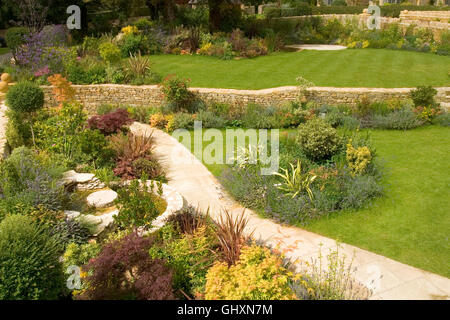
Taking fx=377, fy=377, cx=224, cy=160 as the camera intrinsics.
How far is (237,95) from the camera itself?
1319cm

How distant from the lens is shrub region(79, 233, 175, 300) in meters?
5.14

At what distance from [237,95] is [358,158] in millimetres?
5797

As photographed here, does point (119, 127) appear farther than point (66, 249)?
Yes

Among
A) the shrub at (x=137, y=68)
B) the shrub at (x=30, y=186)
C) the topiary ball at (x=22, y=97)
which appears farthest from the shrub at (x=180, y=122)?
the shrub at (x=30, y=186)

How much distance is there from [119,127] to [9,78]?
302 inches

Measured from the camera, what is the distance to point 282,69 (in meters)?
16.9

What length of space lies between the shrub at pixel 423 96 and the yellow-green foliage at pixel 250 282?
30.3 ft

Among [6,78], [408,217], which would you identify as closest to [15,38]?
[6,78]

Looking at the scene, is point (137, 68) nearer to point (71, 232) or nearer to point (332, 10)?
point (71, 232)

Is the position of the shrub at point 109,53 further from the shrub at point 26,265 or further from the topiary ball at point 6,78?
the shrub at point 26,265

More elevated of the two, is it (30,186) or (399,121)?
(399,121)

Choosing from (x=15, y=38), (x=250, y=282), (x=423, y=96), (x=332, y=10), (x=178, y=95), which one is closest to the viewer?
(x=250, y=282)

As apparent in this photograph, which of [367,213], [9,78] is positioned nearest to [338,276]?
[367,213]
